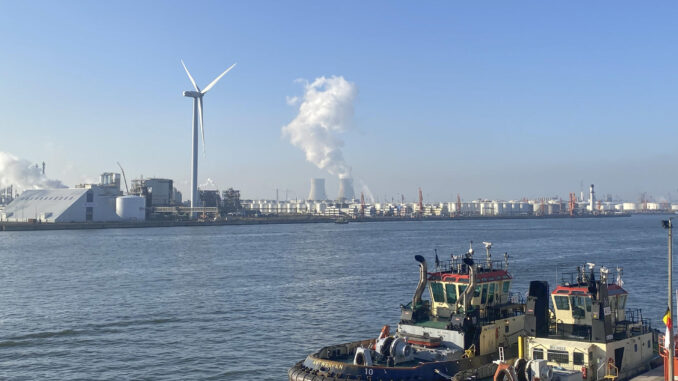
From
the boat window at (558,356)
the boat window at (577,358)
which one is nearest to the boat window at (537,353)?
the boat window at (558,356)

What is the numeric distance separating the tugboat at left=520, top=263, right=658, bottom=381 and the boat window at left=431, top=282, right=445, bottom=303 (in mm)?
4031

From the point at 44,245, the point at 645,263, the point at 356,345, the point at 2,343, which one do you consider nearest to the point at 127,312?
the point at 2,343

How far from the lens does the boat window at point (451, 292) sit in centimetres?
2664

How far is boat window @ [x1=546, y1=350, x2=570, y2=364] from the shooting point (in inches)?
907

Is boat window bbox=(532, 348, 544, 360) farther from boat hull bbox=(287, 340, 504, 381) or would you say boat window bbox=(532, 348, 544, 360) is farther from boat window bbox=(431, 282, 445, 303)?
boat window bbox=(431, 282, 445, 303)

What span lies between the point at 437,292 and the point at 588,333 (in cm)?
642

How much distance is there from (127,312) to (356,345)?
27834 millimetres

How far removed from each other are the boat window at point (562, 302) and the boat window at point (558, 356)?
81.9 inches

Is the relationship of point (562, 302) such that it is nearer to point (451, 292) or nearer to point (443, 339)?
point (451, 292)

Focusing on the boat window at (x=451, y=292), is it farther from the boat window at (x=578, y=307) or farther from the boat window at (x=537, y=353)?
the boat window at (x=578, y=307)

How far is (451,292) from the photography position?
2675 centimetres

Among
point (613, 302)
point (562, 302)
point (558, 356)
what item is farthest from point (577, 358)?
point (613, 302)

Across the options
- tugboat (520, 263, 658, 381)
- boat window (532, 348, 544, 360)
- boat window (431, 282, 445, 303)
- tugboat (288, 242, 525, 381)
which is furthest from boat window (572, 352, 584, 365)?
boat window (431, 282, 445, 303)

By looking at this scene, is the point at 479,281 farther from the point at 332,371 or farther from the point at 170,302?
the point at 170,302
